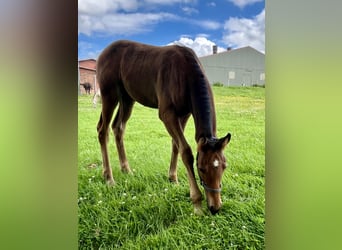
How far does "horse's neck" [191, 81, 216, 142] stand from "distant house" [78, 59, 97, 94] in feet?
1.68

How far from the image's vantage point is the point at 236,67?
5.45 ft

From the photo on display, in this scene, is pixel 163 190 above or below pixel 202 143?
below

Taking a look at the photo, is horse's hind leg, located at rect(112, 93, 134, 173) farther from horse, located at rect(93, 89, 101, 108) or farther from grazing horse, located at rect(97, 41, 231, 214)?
horse, located at rect(93, 89, 101, 108)

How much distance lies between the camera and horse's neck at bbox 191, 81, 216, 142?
1536mm

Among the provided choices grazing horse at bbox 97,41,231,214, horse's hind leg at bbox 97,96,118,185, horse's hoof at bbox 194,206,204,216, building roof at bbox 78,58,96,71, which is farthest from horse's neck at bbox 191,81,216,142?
building roof at bbox 78,58,96,71

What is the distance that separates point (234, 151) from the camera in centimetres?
159

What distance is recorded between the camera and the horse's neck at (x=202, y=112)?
1.54m

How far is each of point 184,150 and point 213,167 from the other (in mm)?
154

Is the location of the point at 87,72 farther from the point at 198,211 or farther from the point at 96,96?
the point at 198,211

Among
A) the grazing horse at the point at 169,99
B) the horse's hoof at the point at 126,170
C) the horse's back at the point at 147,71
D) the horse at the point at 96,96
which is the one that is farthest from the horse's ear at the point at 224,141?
the horse at the point at 96,96

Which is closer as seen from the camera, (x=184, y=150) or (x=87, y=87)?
(x=184, y=150)

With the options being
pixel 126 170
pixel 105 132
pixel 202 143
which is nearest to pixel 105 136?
pixel 105 132

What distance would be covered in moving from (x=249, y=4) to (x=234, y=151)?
2.20 feet
